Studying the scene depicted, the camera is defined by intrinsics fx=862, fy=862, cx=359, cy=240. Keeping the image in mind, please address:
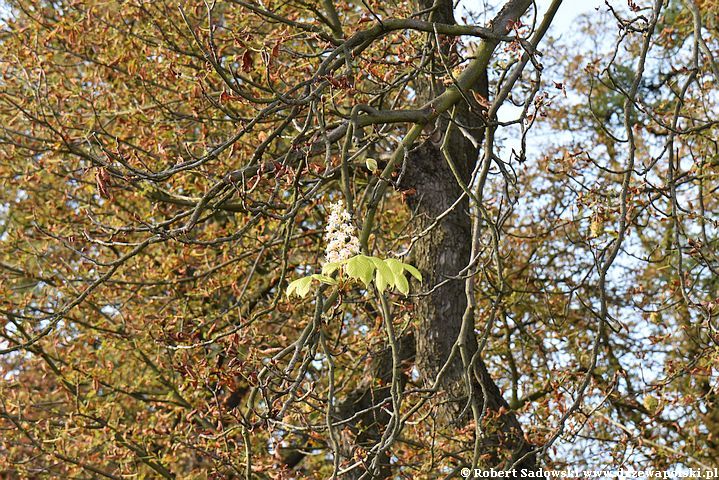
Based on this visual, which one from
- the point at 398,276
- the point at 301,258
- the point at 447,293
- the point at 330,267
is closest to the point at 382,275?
the point at 398,276

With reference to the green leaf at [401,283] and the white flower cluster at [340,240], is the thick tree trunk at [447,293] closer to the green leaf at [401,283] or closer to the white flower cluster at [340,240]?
the white flower cluster at [340,240]

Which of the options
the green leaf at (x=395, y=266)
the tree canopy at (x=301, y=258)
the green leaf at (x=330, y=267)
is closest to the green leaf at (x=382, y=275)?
the green leaf at (x=395, y=266)

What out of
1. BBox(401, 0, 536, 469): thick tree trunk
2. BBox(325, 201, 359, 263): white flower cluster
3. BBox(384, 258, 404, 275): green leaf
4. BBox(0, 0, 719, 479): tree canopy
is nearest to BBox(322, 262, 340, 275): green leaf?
BBox(325, 201, 359, 263): white flower cluster

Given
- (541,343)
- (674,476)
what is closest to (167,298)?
(541,343)

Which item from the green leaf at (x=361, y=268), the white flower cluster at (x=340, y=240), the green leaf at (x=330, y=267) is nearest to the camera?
the green leaf at (x=361, y=268)

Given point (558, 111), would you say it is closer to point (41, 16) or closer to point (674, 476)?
point (674, 476)

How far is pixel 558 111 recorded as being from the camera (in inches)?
448

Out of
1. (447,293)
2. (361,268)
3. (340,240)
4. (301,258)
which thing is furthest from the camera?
(301,258)

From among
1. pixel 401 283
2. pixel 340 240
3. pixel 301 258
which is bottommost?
pixel 401 283

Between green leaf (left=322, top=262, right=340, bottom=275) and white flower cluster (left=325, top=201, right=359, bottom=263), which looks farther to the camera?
white flower cluster (left=325, top=201, right=359, bottom=263)

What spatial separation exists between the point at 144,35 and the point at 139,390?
129 inches

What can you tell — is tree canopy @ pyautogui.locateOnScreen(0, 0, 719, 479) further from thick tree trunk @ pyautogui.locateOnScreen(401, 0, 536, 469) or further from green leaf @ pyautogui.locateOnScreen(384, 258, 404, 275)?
green leaf @ pyautogui.locateOnScreen(384, 258, 404, 275)

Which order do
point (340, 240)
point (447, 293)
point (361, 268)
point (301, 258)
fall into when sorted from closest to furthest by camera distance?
1. point (361, 268)
2. point (340, 240)
3. point (447, 293)
4. point (301, 258)

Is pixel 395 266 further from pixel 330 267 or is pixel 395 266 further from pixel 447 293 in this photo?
pixel 447 293
